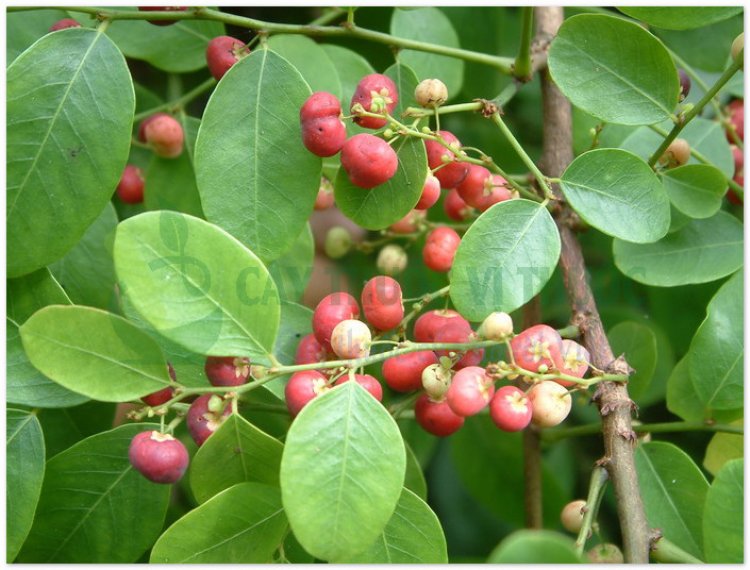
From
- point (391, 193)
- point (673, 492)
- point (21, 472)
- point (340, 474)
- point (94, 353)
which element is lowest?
point (673, 492)

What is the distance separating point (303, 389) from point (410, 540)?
25 centimetres

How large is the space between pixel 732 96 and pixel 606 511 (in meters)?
1.07

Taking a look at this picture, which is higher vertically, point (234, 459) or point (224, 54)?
point (224, 54)

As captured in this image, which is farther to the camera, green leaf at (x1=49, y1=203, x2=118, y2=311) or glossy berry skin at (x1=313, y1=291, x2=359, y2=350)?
green leaf at (x1=49, y1=203, x2=118, y2=311)

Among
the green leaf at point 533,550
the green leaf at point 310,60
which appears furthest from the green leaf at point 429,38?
the green leaf at point 533,550

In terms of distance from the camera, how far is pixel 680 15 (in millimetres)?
1298

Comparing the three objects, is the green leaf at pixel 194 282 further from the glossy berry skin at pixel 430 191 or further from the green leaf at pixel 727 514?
the green leaf at pixel 727 514

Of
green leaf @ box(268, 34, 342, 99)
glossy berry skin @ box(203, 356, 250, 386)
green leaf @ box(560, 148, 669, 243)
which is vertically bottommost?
glossy berry skin @ box(203, 356, 250, 386)

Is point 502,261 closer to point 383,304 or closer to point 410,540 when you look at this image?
point 383,304

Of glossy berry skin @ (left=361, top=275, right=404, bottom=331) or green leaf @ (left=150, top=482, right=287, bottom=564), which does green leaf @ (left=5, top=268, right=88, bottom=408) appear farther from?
glossy berry skin @ (left=361, top=275, right=404, bottom=331)

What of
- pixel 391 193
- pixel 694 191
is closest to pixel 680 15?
pixel 694 191

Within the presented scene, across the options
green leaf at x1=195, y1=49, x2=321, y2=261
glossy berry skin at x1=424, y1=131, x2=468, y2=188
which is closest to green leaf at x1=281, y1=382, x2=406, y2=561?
green leaf at x1=195, y1=49, x2=321, y2=261

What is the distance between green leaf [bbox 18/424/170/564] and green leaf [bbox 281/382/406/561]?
14.6 inches

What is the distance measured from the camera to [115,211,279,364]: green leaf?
3.47 ft
